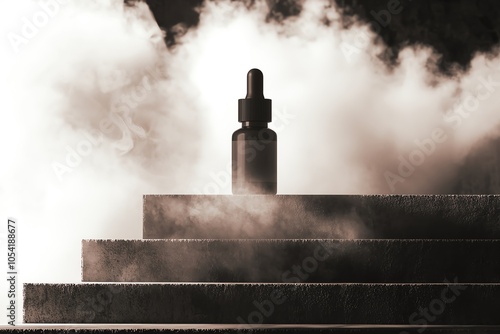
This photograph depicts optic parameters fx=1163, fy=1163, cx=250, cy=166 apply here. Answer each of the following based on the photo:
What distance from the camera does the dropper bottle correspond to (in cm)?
399

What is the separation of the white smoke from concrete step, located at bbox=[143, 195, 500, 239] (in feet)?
3.27

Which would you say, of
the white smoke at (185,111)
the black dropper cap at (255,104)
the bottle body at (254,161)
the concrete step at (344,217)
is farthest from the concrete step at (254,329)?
the white smoke at (185,111)

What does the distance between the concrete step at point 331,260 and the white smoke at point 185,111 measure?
3.74 feet

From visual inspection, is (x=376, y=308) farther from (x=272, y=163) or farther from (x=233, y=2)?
(x=233, y=2)

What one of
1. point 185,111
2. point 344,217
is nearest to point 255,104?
point 344,217

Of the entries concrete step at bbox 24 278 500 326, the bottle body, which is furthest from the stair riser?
the bottle body

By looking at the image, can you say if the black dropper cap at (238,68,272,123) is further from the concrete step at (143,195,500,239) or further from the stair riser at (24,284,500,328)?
the stair riser at (24,284,500,328)

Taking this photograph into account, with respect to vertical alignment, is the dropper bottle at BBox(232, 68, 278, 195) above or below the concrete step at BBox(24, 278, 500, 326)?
above

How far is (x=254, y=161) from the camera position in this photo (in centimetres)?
400

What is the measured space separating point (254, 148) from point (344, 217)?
42 cm

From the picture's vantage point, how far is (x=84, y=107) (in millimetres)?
5168

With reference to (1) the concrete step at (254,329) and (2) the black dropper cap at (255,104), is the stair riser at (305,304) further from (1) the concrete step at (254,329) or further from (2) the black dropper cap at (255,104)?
(2) the black dropper cap at (255,104)

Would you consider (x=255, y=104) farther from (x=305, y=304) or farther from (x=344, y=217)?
(x=305, y=304)

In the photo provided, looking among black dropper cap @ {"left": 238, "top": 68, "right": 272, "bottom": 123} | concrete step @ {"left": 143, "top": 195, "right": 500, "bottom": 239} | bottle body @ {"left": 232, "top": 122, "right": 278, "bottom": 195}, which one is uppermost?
black dropper cap @ {"left": 238, "top": 68, "right": 272, "bottom": 123}
